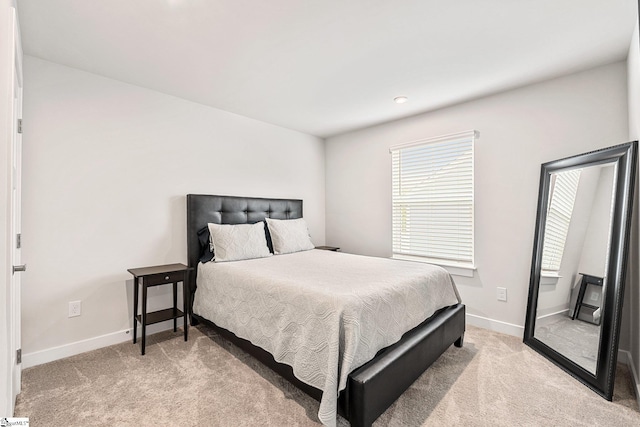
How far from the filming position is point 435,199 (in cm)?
344

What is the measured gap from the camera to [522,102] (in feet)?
9.18

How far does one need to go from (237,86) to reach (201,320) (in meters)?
2.32

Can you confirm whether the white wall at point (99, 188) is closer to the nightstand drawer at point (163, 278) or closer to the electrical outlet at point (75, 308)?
the electrical outlet at point (75, 308)

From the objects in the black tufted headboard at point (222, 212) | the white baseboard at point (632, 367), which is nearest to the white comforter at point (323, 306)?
the black tufted headboard at point (222, 212)

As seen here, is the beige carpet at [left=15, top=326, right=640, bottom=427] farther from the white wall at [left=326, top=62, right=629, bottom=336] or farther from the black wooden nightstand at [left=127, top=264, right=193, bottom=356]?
the white wall at [left=326, top=62, right=629, bottom=336]

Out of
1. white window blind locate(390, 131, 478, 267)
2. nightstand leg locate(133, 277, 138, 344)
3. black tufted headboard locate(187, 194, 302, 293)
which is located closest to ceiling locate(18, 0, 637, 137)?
white window blind locate(390, 131, 478, 267)

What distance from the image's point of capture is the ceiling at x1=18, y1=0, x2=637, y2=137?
5.75ft

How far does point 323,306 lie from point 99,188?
2282 mm

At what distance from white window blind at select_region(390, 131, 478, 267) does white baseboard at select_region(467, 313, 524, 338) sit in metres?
0.57

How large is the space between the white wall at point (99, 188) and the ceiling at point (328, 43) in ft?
0.87

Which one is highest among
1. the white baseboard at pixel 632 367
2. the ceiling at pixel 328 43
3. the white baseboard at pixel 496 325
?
the ceiling at pixel 328 43

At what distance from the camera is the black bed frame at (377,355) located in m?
1.51

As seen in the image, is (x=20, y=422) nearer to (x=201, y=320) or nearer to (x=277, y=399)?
(x=277, y=399)

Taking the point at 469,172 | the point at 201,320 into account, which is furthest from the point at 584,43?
the point at 201,320
